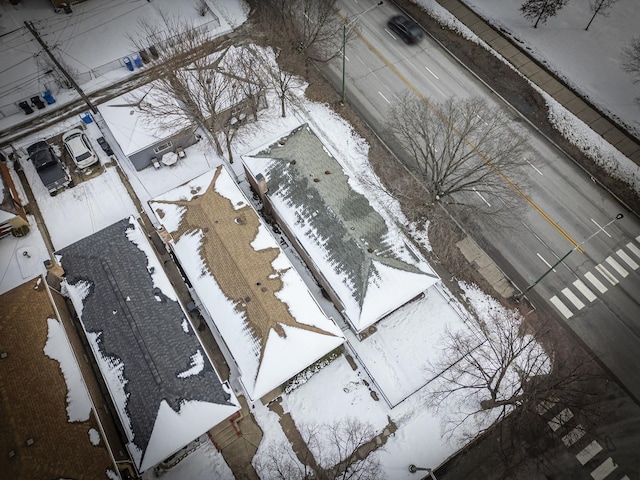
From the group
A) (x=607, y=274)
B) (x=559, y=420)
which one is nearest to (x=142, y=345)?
(x=559, y=420)

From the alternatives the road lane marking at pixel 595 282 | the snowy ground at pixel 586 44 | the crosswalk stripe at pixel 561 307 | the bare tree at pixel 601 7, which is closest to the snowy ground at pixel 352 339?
the crosswalk stripe at pixel 561 307

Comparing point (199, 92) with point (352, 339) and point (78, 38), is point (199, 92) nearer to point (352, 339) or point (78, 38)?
point (78, 38)

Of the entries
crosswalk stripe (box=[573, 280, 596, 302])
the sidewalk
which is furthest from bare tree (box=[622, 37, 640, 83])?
crosswalk stripe (box=[573, 280, 596, 302])

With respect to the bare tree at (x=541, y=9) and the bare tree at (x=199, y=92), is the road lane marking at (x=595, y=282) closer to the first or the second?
the bare tree at (x=541, y=9)

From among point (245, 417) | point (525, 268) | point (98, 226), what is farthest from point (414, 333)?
point (98, 226)

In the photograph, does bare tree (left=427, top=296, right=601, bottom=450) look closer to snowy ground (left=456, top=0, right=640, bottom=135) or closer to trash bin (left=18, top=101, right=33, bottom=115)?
snowy ground (left=456, top=0, right=640, bottom=135)

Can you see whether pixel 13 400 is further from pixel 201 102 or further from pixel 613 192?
pixel 613 192

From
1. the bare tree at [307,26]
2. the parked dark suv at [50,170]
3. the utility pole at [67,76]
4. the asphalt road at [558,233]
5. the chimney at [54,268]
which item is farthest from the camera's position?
the bare tree at [307,26]
